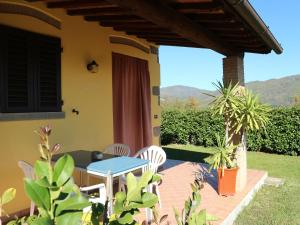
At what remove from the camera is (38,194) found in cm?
68

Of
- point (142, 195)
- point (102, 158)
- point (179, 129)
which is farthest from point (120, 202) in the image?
point (179, 129)

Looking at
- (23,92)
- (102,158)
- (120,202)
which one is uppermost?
(23,92)

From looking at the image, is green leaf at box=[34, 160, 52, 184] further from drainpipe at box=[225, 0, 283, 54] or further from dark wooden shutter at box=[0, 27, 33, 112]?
dark wooden shutter at box=[0, 27, 33, 112]

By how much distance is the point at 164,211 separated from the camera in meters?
5.44

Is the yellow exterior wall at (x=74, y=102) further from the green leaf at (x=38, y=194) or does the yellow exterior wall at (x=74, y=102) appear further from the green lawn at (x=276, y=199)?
the green leaf at (x=38, y=194)

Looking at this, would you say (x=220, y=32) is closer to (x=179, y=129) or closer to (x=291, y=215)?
(x=291, y=215)

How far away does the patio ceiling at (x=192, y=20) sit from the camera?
13.9 feet

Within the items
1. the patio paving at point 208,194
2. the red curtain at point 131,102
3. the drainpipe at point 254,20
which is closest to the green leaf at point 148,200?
the drainpipe at point 254,20

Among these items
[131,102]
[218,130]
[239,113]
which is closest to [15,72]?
[131,102]

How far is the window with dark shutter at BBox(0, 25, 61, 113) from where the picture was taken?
4801 millimetres

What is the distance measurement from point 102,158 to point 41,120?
1.21 meters

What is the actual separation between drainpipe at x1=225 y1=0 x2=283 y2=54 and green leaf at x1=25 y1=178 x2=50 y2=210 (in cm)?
370

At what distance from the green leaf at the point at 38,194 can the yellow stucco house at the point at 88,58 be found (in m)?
3.29

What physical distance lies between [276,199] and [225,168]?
1225mm
